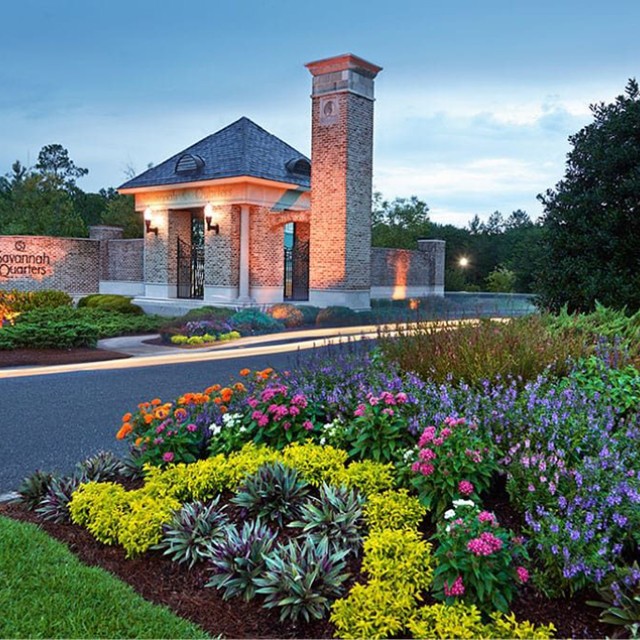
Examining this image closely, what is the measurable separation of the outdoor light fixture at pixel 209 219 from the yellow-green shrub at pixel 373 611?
1908 centimetres

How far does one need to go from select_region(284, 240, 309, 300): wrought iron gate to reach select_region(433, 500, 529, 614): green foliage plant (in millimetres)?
20983

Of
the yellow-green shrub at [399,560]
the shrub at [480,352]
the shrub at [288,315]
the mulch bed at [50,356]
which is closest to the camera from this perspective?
the yellow-green shrub at [399,560]

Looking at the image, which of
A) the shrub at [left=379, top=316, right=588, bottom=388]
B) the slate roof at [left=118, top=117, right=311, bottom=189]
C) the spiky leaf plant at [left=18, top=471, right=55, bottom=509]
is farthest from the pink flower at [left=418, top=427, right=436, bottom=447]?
the slate roof at [left=118, top=117, right=311, bottom=189]

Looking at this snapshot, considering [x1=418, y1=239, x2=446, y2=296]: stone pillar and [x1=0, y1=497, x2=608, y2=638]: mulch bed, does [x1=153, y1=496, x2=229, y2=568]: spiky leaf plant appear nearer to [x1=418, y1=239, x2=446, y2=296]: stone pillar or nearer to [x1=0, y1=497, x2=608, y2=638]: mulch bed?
[x1=0, y1=497, x2=608, y2=638]: mulch bed

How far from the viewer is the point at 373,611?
2.59 m

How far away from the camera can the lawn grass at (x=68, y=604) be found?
260cm

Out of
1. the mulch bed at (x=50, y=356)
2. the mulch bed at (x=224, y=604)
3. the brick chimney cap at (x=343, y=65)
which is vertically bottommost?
the mulch bed at (x=50, y=356)

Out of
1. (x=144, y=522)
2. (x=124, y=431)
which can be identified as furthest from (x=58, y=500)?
(x=144, y=522)

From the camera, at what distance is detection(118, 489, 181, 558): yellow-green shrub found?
338 centimetres

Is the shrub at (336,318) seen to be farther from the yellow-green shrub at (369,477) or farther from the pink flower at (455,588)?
the pink flower at (455,588)

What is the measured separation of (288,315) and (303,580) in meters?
15.0

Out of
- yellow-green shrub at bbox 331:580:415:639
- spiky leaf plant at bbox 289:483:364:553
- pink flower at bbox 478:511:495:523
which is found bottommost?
yellow-green shrub at bbox 331:580:415:639

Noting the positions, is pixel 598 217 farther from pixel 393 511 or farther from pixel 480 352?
pixel 393 511

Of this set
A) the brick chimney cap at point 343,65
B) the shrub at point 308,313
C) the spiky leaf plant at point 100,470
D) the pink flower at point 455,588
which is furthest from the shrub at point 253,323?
the pink flower at point 455,588
